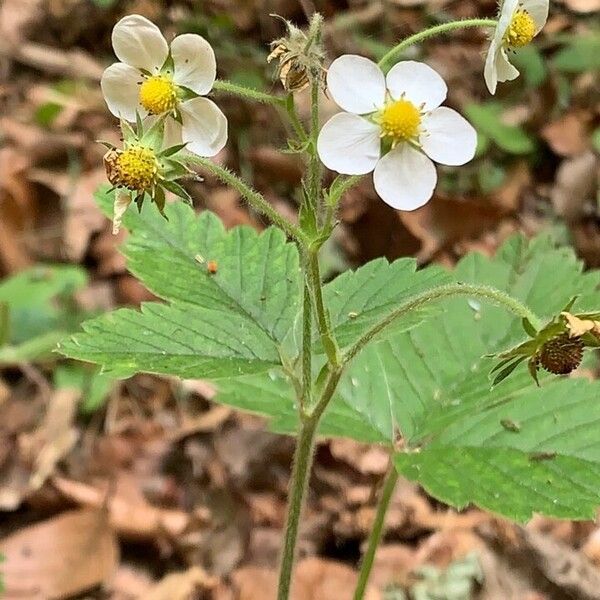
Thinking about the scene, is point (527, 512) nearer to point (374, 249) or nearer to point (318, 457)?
point (318, 457)

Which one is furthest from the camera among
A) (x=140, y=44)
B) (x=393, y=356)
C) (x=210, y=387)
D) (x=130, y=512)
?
(x=210, y=387)

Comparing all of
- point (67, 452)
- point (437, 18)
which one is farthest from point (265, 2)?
point (67, 452)

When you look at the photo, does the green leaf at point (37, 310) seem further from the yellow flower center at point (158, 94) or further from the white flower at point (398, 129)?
the white flower at point (398, 129)

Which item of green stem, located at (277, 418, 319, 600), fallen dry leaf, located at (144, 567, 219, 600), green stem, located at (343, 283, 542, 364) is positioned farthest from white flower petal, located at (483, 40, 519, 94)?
fallen dry leaf, located at (144, 567, 219, 600)

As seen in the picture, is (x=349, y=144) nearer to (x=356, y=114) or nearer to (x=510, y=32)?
(x=356, y=114)

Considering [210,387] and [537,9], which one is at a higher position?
[537,9]

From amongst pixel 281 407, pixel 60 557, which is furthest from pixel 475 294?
pixel 60 557
